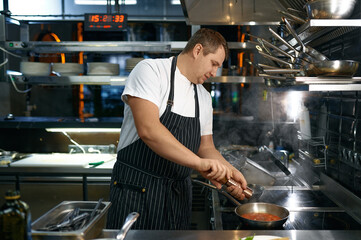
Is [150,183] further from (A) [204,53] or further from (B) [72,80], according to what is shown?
(B) [72,80]

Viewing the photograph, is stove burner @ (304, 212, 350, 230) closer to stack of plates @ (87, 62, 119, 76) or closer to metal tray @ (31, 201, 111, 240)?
metal tray @ (31, 201, 111, 240)

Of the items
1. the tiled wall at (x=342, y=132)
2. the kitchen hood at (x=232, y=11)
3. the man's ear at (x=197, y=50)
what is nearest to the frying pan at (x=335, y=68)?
the tiled wall at (x=342, y=132)

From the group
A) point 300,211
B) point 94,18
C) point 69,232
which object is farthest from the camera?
point 94,18

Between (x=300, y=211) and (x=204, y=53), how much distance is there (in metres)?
1.14

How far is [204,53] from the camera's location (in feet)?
6.33

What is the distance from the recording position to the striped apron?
1.98 metres

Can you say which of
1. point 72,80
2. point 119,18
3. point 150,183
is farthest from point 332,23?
point 72,80

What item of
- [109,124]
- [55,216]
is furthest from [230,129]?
[55,216]

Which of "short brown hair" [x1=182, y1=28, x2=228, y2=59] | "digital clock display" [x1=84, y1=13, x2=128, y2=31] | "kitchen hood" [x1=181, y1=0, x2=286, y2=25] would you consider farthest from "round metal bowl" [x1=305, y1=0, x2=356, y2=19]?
"digital clock display" [x1=84, y1=13, x2=128, y2=31]

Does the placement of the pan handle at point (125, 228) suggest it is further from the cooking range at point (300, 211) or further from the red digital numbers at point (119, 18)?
the red digital numbers at point (119, 18)

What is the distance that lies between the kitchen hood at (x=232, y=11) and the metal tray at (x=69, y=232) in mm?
1472

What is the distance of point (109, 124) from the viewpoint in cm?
374

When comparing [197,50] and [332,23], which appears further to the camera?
[197,50]

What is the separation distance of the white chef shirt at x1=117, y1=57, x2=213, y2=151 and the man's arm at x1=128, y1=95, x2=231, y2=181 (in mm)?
63
